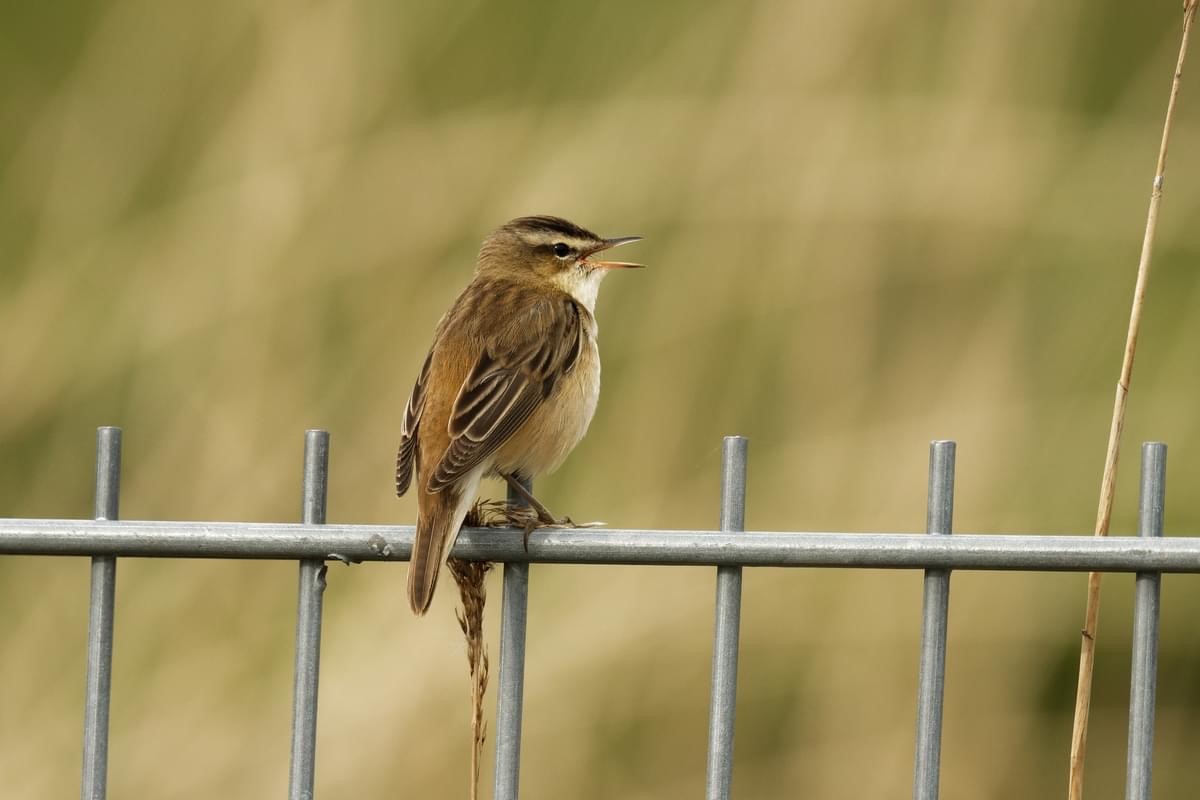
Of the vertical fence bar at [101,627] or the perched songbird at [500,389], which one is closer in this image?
the vertical fence bar at [101,627]

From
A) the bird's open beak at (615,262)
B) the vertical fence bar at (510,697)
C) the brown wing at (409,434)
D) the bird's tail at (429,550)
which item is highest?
the bird's open beak at (615,262)

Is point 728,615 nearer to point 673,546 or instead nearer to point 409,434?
point 673,546

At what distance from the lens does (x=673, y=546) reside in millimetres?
1727

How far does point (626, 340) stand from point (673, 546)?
1411 millimetres

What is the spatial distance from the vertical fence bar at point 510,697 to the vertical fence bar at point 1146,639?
67 centimetres

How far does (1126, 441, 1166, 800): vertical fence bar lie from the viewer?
1729 mm

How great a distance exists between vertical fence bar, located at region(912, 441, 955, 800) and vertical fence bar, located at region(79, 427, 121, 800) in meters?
0.89

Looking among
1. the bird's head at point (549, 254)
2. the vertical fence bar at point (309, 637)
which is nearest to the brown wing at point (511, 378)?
the bird's head at point (549, 254)

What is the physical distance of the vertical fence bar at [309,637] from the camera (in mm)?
1774

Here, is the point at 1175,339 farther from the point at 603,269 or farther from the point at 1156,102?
the point at 603,269

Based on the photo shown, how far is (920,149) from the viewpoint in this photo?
10.3ft

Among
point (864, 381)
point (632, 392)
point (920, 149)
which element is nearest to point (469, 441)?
point (632, 392)

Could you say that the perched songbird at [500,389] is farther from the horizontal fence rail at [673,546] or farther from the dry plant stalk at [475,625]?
the horizontal fence rail at [673,546]

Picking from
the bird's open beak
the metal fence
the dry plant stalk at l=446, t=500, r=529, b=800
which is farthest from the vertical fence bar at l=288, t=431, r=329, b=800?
the bird's open beak
